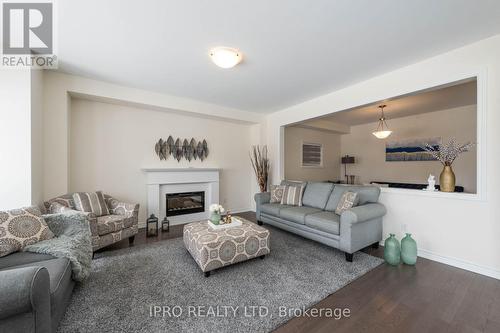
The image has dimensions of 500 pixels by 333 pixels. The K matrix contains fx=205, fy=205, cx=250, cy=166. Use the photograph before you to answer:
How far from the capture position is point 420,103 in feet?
14.3

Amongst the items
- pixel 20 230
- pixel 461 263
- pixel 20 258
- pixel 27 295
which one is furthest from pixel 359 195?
pixel 20 230

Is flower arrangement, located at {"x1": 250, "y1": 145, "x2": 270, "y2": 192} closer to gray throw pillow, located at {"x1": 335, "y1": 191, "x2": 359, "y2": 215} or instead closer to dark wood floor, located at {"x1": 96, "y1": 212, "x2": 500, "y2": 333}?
gray throw pillow, located at {"x1": 335, "y1": 191, "x2": 359, "y2": 215}

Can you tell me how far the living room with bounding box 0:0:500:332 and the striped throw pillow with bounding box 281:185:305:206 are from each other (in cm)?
4

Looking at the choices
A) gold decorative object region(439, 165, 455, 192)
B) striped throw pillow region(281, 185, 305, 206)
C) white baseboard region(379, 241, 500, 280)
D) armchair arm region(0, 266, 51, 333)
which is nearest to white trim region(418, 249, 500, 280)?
white baseboard region(379, 241, 500, 280)

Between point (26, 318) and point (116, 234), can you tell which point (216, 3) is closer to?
point (26, 318)

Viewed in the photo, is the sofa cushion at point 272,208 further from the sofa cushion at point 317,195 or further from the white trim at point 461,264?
the white trim at point 461,264

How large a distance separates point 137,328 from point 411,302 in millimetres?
2297

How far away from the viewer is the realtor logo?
182cm

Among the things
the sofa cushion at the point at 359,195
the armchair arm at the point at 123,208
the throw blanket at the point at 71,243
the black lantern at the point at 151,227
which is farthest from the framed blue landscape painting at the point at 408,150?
the throw blanket at the point at 71,243

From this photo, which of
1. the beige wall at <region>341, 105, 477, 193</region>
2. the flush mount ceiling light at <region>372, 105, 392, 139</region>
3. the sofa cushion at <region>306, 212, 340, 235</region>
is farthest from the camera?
the beige wall at <region>341, 105, 477, 193</region>

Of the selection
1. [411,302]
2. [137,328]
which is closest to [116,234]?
[137,328]

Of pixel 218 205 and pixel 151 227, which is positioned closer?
pixel 218 205

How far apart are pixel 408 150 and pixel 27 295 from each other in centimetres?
714

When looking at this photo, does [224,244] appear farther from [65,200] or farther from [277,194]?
[65,200]
